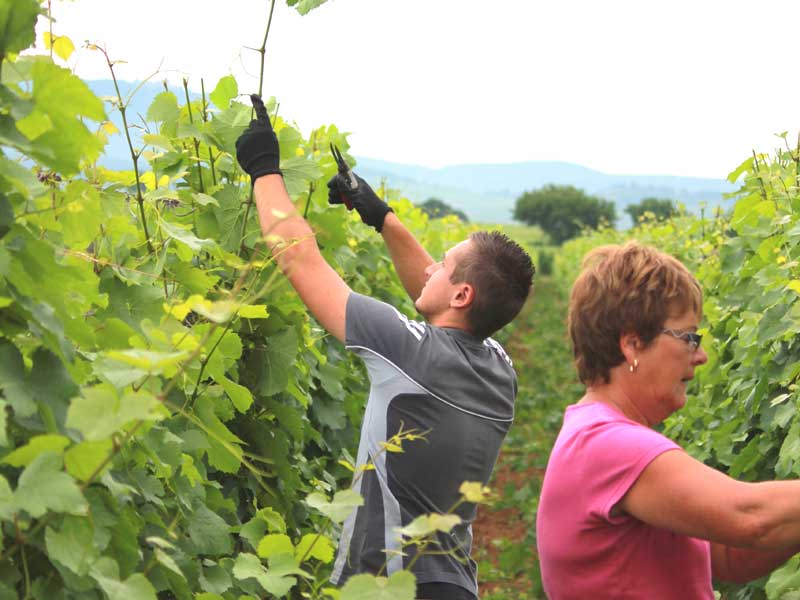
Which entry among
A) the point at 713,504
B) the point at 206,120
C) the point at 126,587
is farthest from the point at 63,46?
the point at 713,504

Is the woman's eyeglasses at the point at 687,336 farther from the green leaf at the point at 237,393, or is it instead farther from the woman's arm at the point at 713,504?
the green leaf at the point at 237,393

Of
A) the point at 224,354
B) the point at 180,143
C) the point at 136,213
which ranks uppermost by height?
the point at 180,143

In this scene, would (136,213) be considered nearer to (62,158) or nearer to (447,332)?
(447,332)

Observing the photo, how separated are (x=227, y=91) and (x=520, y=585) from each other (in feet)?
15.7

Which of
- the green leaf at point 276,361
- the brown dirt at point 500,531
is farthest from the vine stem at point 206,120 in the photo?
the brown dirt at point 500,531

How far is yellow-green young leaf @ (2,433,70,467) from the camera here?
4.30ft

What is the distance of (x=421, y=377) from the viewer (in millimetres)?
2441

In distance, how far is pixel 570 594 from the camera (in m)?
2.11

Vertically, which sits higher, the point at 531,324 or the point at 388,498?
the point at 388,498

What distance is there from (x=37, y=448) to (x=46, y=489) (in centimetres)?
7

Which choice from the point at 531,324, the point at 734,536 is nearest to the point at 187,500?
the point at 734,536

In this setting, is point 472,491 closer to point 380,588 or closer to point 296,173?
point 380,588

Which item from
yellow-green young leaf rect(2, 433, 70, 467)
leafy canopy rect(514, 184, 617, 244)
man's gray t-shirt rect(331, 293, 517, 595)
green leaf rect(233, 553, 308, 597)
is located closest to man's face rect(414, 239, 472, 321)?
man's gray t-shirt rect(331, 293, 517, 595)

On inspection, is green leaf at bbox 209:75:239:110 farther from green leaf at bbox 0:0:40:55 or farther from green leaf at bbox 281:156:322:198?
green leaf at bbox 0:0:40:55
